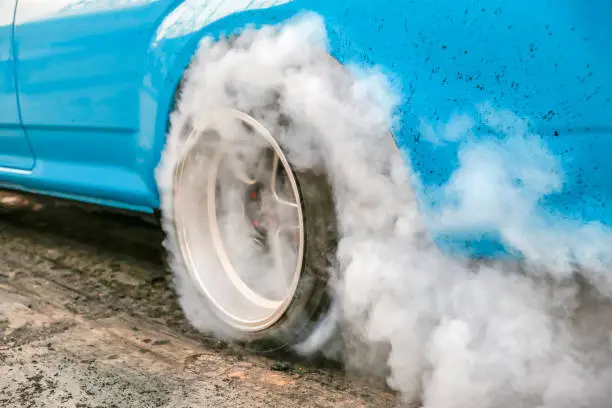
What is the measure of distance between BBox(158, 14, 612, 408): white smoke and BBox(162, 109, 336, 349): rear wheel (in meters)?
0.16

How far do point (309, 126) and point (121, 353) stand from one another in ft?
2.81

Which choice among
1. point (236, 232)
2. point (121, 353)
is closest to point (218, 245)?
point (236, 232)

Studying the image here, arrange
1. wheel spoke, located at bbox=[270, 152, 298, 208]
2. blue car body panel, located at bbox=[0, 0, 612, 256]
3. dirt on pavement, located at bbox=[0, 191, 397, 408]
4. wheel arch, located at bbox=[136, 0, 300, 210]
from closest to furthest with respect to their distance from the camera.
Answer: blue car body panel, located at bbox=[0, 0, 612, 256], dirt on pavement, located at bbox=[0, 191, 397, 408], wheel arch, located at bbox=[136, 0, 300, 210], wheel spoke, located at bbox=[270, 152, 298, 208]

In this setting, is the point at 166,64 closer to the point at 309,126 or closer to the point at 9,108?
the point at 309,126

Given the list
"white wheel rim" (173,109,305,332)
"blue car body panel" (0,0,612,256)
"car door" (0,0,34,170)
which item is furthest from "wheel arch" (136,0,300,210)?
"car door" (0,0,34,170)

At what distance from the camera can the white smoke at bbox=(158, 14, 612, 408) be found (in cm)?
128

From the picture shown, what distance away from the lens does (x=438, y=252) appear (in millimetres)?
1436

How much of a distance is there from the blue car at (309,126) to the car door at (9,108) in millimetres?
105

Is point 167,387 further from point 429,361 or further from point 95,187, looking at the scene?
point 95,187

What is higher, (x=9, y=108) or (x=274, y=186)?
(x=274, y=186)

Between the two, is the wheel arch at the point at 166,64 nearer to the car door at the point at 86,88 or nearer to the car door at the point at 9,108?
the car door at the point at 86,88

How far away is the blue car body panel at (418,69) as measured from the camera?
118 cm

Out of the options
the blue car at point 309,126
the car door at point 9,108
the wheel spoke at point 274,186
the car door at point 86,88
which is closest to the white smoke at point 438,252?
A: the blue car at point 309,126

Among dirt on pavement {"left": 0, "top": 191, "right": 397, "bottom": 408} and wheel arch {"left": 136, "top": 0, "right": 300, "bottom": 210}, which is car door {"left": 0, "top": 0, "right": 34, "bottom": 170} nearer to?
dirt on pavement {"left": 0, "top": 191, "right": 397, "bottom": 408}
